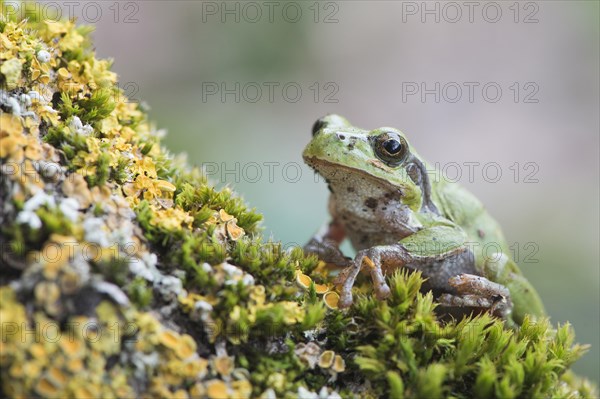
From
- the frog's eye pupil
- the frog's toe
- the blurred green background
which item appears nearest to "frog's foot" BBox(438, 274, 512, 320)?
the frog's toe

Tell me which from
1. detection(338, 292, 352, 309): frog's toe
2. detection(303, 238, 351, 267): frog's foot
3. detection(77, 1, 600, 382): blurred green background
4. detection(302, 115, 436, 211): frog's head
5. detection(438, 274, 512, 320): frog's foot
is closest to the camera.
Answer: detection(338, 292, 352, 309): frog's toe

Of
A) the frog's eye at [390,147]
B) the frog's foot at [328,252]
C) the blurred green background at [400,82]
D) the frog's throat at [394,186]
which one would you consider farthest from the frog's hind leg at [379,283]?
the blurred green background at [400,82]

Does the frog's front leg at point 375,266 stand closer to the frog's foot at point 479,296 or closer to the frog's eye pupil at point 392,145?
the frog's foot at point 479,296

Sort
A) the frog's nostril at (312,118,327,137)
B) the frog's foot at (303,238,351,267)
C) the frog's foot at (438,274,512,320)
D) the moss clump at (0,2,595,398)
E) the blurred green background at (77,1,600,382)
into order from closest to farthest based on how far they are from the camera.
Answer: the moss clump at (0,2,595,398)
the frog's foot at (438,274,512,320)
the frog's foot at (303,238,351,267)
the frog's nostril at (312,118,327,137)
the blurred green background at (77,1,600,382)

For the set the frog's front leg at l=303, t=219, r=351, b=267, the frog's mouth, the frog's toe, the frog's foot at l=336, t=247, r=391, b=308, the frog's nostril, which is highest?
the frog's nostril

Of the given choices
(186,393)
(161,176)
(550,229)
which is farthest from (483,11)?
(186,393)

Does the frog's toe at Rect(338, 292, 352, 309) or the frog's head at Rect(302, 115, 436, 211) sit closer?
the frog's toe at Rect(338, 292, 352, 309)

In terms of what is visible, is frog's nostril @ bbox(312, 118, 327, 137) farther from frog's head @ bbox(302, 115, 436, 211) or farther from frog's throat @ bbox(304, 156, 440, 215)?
frog's throat @ bbox(304, 156, 440, 215)
